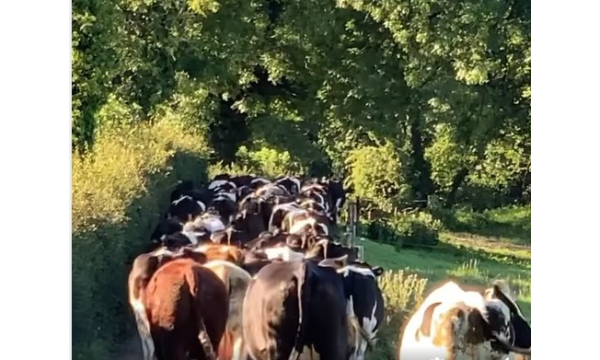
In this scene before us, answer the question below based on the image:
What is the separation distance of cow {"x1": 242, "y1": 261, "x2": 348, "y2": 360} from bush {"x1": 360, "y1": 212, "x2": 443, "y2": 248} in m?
0.21

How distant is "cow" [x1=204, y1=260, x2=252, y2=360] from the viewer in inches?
141

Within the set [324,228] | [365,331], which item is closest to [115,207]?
[324,228]

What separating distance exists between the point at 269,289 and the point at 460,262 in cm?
69

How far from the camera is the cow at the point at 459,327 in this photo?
11.7 feet

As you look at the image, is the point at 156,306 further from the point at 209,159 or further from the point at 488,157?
the point at 488,157

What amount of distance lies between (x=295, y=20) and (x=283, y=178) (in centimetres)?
58

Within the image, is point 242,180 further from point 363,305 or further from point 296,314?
point 363,305

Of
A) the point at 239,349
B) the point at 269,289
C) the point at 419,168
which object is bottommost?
the point at 239,349

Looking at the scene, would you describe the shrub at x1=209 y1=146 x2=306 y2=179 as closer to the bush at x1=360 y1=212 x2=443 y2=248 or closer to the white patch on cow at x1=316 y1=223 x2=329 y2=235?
the white patch on cow at x1=316 y1=223 x2=329 y2=235

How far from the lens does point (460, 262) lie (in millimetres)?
3578

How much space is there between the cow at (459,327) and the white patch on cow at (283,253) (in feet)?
1.54
